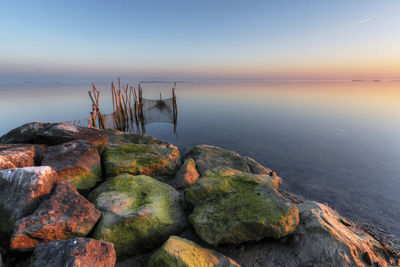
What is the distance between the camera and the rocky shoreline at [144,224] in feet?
9.86

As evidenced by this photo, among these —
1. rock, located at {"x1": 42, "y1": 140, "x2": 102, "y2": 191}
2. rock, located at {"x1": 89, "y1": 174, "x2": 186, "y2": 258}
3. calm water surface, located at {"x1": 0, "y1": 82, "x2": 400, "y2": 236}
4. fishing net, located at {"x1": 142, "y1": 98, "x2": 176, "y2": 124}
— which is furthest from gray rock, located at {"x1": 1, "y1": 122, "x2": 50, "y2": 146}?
fishing net, located at {"x1": 142, "y1": 98, "x2": 176, "y2": 124}

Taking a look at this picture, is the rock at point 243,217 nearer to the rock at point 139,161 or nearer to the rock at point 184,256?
the rock at point 184,256

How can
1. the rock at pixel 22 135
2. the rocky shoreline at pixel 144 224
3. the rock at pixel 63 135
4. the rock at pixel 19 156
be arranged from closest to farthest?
the rocky shoreline at pixel 144 224
the rock at pixel 19 156
the rock at pixel 63 135
the rock at pixel 22 135

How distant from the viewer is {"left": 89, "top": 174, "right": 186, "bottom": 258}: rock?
141 inches

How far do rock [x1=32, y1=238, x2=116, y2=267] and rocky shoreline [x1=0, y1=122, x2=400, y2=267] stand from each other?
0.01 metres

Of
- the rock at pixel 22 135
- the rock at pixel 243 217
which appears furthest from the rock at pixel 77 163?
the rock at pixel 243 217

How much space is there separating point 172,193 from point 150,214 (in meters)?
1.18

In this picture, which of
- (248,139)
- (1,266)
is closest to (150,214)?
(1,266)

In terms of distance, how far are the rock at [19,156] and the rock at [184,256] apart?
3.87 metres

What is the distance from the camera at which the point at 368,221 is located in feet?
21.6

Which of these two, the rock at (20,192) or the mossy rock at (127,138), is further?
the mossy rock at (127,138)

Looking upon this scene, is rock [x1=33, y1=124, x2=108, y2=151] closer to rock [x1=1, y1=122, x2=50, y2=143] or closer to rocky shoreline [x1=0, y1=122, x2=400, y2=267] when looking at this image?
rock [x1=1, y1=122, x2=50, y2=143]

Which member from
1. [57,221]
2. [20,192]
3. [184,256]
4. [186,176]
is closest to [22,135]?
[20,192]

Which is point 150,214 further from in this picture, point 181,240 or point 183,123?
point 183,123
